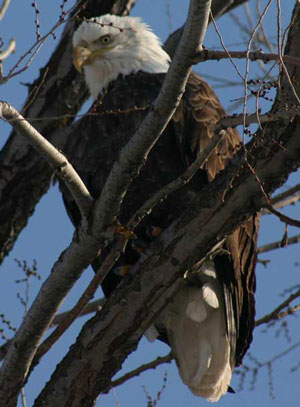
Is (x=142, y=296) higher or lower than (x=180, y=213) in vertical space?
lower

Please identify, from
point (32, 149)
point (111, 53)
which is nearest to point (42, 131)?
point (32, 149)

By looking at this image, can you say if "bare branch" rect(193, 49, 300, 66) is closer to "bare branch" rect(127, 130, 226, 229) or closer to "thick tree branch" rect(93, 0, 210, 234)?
"thick tree branch" rect(93, 0, 210, 234)

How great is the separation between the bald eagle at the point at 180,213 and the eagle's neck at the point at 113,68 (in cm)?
36

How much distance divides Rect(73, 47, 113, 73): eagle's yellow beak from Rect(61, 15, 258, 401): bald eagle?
39 cm

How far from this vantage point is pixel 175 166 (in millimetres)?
4383

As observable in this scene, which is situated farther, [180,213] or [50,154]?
[180,213]

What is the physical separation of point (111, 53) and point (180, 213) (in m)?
1.38

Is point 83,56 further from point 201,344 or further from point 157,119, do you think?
point 157,119

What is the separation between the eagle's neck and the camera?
5.10 metres

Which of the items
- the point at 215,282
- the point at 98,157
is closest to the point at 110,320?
the point at 215,282

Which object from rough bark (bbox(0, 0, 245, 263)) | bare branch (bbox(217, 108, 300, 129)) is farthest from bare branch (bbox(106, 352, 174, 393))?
bare branch (bbox(217, 108, 300, 129))

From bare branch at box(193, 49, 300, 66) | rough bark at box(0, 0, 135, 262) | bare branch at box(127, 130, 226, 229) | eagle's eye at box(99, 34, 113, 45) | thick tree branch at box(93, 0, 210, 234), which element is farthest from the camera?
eagle's eye at box(99, 34, 113, 45)

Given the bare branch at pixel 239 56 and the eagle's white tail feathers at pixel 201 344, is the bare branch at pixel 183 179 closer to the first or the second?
the bare branch at pixel 239 56

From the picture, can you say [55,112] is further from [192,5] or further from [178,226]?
[192,5]
